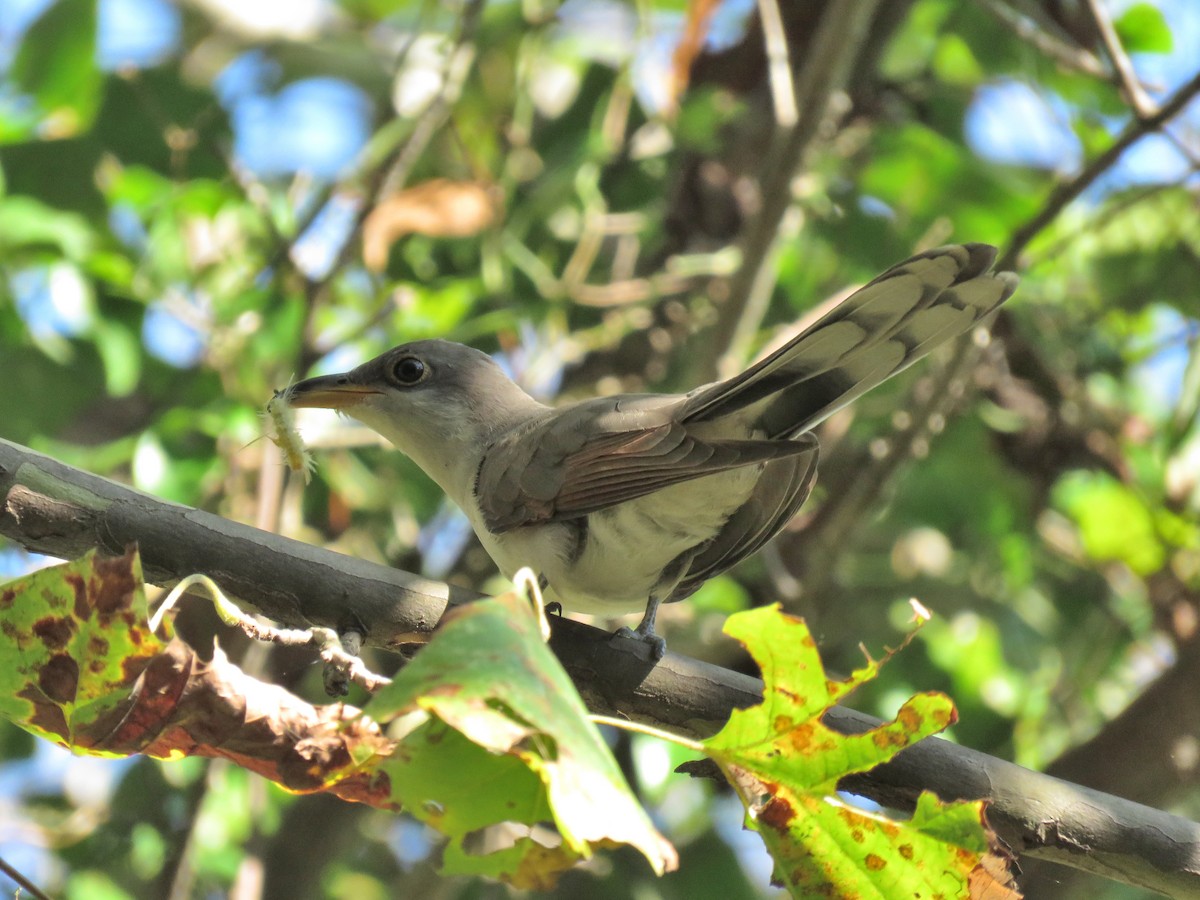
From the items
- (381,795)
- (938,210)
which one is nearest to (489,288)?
(938,210)

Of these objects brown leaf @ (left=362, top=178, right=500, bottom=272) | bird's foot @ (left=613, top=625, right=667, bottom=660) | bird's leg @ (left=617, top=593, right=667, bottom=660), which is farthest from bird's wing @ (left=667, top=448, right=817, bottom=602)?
brown leaf @ (left=362, top=178, right=500, bottom=272)

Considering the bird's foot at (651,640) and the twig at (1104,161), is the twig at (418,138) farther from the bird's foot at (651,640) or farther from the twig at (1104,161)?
the bird's foot at (651,640)

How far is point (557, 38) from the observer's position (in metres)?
7.53

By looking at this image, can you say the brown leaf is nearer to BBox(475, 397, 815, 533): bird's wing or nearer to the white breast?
BBox(475, 397, 815, 533): bird's wing

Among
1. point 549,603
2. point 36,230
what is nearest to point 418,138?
point 36,230

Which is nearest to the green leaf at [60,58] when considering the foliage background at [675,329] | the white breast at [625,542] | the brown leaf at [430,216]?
the foliage background at [675,329]

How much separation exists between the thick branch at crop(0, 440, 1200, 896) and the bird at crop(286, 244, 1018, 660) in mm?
551

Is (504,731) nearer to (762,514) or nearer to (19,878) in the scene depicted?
(19,878)

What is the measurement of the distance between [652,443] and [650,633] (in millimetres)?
562

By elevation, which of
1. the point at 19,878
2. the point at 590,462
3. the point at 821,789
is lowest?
the point at 590,462

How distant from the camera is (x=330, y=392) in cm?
441

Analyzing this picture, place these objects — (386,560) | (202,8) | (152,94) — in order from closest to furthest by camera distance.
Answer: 1. (152,94)
2. (386,560)
3. (202,8)

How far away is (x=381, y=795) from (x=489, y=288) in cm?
387

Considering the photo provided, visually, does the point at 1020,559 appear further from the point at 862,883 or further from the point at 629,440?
the point at 862,883
